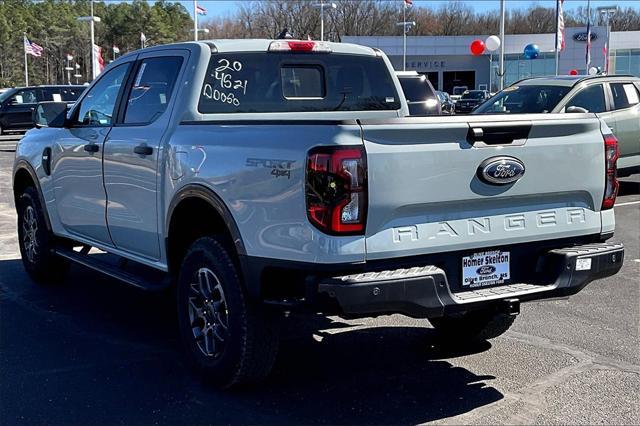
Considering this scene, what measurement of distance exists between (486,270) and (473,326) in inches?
50.4

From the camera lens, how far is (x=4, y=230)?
9750 millimetres

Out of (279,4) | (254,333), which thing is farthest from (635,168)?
(279,4)

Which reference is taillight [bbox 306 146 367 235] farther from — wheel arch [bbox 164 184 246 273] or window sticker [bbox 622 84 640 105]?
window sticker [bbox 622 84 640 105]

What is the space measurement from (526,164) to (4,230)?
779cm

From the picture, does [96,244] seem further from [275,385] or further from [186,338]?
[275,385]

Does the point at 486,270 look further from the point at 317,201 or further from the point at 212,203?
the point at 212,203

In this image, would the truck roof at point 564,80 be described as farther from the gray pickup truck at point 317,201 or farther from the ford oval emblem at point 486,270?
the ford oval emblem at point 486,270

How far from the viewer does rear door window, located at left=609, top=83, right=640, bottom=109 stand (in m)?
12.4

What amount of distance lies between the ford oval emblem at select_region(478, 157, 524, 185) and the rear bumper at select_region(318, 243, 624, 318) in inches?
20.5

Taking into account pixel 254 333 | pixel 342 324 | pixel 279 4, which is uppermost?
pixel 279 4

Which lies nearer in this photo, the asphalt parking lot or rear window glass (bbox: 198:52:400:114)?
the asphalt parking lot

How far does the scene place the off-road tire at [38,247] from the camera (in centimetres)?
675

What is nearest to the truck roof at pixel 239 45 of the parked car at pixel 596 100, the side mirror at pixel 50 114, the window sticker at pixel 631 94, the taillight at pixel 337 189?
the side mirror at pixel 50 114

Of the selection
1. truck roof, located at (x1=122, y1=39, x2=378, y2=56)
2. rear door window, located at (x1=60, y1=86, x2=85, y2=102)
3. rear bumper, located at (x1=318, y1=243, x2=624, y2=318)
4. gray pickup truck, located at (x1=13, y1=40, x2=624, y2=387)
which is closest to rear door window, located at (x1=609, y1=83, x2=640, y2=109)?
truck roof, located at (x1=122, y1=39, x2=378, y2=56)
